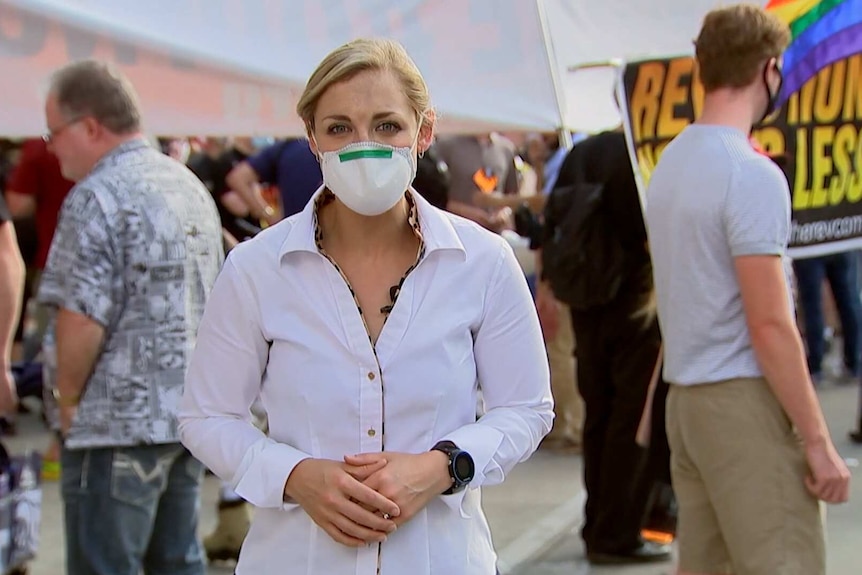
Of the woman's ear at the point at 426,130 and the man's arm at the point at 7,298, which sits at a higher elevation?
the woman's ear at the point at 426,130

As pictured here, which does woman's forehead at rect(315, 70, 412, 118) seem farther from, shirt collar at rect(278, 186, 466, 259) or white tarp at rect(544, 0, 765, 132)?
white tarp at rect(544, 0, 765, 132)

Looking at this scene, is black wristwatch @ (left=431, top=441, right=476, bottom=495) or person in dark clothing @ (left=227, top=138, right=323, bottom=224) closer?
black wristwatch @ (left=431, top=441, right=476, bottom=495)

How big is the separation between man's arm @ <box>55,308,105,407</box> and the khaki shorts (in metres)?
1.69

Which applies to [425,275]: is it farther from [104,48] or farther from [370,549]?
[104,48]

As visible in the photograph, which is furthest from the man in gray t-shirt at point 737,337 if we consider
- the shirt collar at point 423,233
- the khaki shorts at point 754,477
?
the shirt collar at point 423,233

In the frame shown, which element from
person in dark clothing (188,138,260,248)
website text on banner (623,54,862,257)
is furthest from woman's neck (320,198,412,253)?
person in dark clothing (188,138,260,248)

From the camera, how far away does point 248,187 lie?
6.56 m

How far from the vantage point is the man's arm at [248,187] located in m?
6.40

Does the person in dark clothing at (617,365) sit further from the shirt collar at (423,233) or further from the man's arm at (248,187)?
the shirt collar at (423,233)

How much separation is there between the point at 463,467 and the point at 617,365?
3.24 meters

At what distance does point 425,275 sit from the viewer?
7.43 ft

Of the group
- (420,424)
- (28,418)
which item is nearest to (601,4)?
(420,424)

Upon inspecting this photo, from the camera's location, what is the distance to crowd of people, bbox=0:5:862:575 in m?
2.19

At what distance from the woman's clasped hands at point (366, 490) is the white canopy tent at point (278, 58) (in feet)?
4.43
